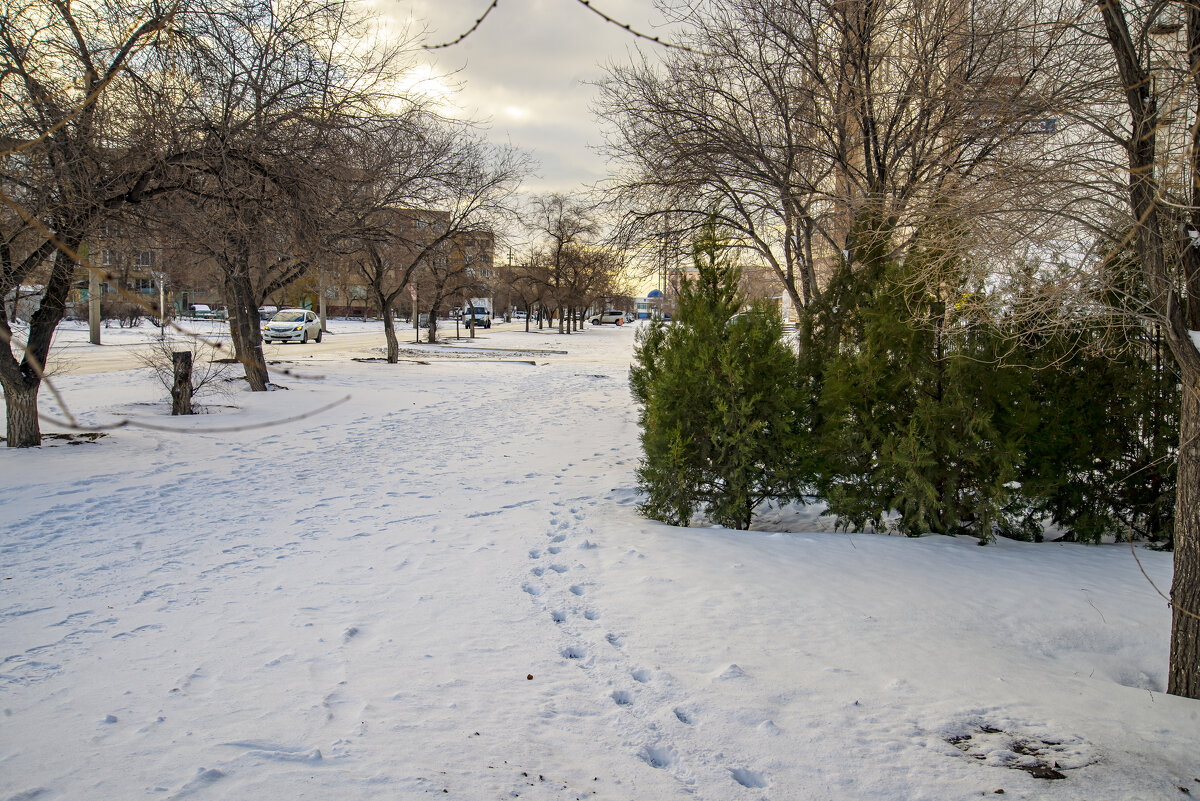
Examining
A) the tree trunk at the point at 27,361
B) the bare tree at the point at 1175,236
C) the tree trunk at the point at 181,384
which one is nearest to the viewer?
the bare tree at the point at 1175,236

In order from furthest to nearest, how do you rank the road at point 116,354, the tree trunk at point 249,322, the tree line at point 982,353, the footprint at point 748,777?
the road at point 116,354
the tree trunk at point 249,322
the tree line at point 982,353
the footprint at point 748,777

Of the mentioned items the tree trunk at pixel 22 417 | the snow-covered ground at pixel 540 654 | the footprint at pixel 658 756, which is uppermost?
the tree trunk at pixel 22 417

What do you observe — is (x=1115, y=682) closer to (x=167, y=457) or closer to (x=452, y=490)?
(x=452, y=490)

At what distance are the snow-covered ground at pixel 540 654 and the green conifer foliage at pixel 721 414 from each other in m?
0.47

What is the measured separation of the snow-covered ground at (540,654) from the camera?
278cm

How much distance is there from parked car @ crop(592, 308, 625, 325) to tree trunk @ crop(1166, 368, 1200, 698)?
309 ft

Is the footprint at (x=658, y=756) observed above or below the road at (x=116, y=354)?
below

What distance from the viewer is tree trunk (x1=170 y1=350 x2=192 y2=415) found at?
11.5 m

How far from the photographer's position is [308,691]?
3305 millimetres

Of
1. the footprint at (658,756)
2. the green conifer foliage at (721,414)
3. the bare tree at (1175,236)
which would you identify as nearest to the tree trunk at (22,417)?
the green conifer foliage at (721,414)

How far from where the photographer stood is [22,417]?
8633 mm

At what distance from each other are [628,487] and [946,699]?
4710mm

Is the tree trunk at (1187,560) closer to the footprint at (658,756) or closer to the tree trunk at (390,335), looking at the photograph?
the footprint at (658,756)

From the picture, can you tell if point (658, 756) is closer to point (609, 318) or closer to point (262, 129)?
point (262, 129)
